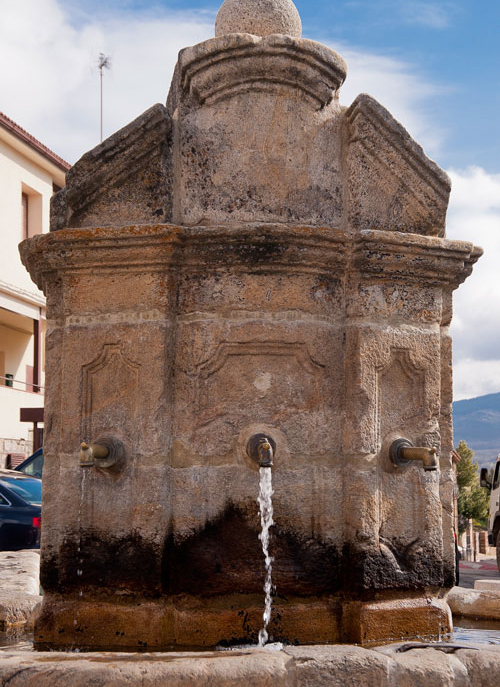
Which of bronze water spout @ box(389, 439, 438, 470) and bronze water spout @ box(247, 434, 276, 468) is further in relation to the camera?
bronze water spout @ box(389, 439, 438, 470)

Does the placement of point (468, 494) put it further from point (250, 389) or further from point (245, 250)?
point (245, 250)

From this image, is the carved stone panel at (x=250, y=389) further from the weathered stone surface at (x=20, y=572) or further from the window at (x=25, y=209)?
the window at (x=25, y=209)

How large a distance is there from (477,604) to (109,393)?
234 cm

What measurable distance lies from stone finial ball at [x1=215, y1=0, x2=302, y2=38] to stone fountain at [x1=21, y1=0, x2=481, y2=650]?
29 centimetres

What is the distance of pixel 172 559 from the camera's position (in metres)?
3.43

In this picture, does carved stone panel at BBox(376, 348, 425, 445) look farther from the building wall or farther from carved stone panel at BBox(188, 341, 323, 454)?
the building wall

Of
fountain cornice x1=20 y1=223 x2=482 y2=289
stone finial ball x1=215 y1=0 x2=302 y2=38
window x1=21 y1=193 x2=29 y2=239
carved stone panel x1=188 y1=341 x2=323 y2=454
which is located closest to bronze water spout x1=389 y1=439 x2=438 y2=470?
carved stone panel x1=188 y1=341 x2=323 y2=454

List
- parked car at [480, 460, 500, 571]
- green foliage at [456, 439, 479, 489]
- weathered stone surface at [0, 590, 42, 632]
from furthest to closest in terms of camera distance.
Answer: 1. green foliage at [456, 439, 479, 489]
2. parked car at [480, 460, 500, 571]
3. weathered stone surface at [0, 590, 42, 632]

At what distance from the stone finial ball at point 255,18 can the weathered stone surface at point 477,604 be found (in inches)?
121

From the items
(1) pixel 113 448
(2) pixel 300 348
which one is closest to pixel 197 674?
(1) pixel 113 448

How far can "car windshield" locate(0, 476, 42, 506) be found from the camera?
977 cm

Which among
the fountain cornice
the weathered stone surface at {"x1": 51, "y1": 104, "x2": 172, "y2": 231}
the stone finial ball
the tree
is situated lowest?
the tree

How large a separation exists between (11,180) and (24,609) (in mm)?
17825

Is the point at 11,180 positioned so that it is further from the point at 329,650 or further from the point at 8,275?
the point at 329,650
